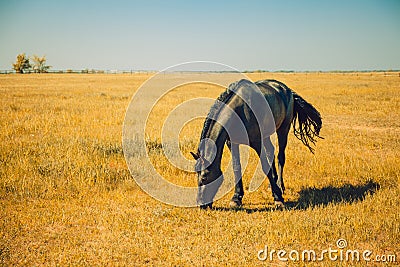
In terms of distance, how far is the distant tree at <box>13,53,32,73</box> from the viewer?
95.2m

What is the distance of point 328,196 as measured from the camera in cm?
668

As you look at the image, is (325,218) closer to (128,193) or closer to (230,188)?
(230,188)

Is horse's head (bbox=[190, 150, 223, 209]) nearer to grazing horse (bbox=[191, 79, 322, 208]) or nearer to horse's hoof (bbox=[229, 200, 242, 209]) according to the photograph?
grazing horse (bbox=[191, 79, 322, 208])

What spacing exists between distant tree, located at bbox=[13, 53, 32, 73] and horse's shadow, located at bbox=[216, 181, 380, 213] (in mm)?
107094

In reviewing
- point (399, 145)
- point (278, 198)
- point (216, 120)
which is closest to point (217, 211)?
point (278, 198)

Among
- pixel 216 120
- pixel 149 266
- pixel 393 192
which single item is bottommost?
pixel 149 266

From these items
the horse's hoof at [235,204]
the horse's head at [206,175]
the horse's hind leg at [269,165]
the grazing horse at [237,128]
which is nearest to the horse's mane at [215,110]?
the grazing horse at [237,128]

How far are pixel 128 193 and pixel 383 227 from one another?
491 cm

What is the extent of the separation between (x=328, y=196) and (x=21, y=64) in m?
109

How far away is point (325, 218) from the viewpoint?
5477 mm

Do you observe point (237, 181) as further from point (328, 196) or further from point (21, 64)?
point (21, 64)

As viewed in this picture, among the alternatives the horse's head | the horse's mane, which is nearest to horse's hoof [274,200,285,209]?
the horse's head

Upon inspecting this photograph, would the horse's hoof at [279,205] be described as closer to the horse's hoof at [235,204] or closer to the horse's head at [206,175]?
the horse's hoof at [235,204]

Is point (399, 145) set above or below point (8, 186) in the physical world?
above
